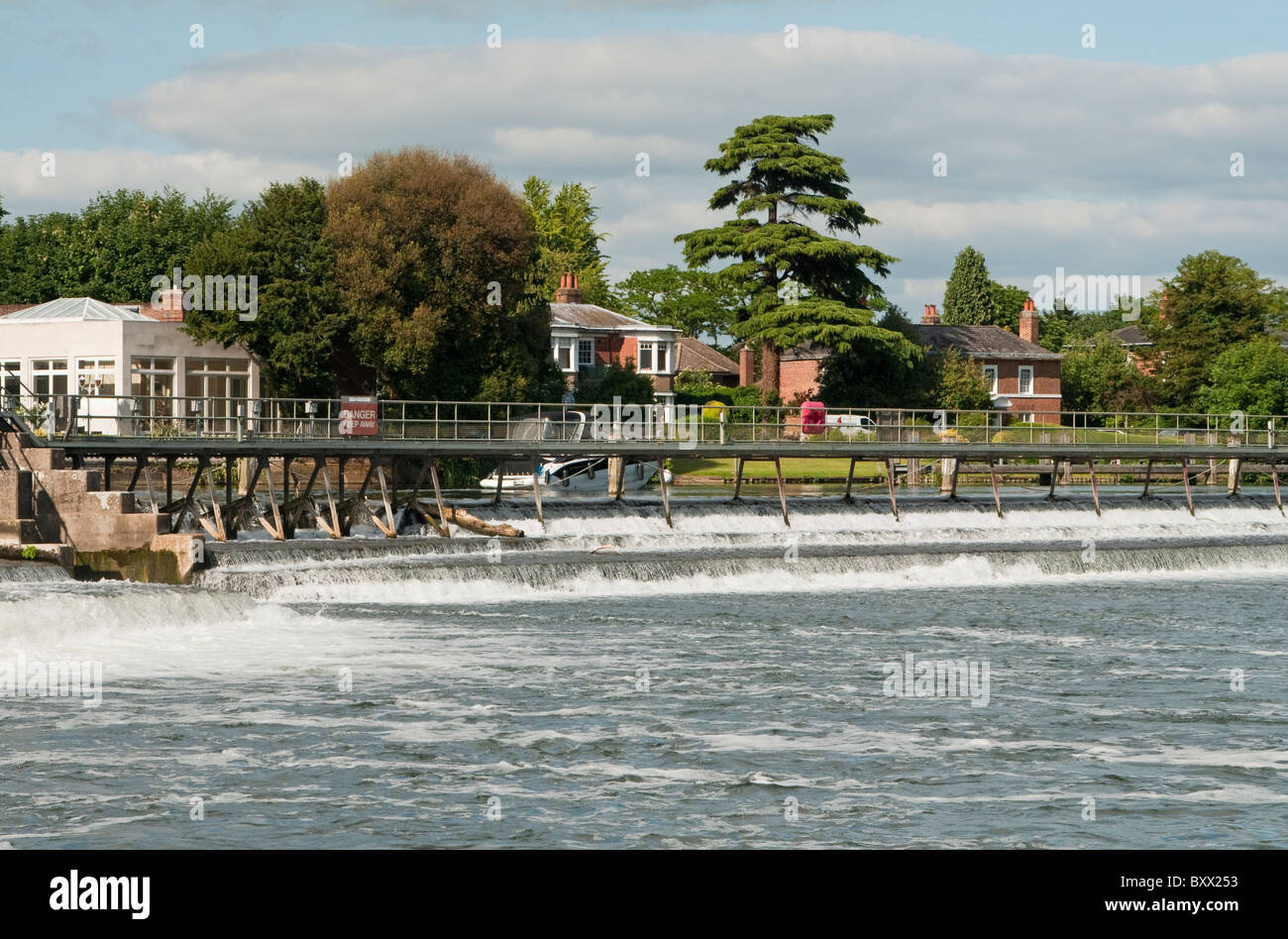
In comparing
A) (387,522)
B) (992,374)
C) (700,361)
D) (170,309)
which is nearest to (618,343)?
(700,361)

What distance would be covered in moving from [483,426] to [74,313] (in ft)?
56.3

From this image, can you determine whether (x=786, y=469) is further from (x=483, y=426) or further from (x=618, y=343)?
(x=483, y=426)

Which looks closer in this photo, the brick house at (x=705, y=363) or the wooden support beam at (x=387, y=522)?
the wooden support beam at (x=387, y=522)

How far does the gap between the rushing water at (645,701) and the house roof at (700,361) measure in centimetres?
5806

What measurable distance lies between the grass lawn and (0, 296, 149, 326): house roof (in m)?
23.9

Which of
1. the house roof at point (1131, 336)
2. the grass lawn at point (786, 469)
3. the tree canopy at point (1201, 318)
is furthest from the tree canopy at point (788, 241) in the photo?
the house roof at point (1131, 336)

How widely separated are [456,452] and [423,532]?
2.42 metres

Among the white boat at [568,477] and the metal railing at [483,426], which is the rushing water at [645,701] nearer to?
the metal railing at [483,426]

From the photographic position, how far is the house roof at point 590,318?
84250 millimetres

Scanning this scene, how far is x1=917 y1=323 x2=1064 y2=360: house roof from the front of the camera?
8831 cm

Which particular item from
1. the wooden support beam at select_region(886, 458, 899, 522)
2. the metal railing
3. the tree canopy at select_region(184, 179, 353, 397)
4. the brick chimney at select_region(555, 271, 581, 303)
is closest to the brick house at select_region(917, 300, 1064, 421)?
the brick chimney at select_region(555, 271, 581, 303)

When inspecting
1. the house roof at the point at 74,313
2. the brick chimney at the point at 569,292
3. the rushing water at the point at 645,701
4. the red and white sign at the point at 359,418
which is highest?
the brick chimney at the point at 569,292
